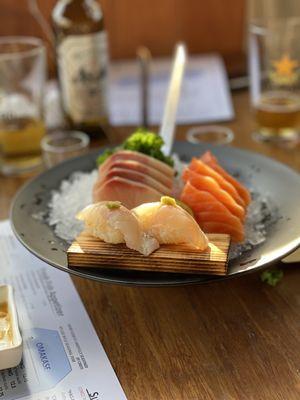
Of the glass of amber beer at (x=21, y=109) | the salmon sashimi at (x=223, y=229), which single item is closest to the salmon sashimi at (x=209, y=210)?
the salmon sashimi at (x=223, y=229)

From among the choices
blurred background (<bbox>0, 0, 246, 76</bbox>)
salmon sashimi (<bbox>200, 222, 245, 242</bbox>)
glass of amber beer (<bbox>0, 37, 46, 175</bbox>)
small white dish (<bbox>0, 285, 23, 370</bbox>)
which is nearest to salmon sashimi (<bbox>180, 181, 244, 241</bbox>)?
salmon sashimi (<bbox>200, 222, 245, 242</bbox>)

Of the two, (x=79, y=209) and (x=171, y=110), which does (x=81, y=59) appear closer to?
(x=171, y=110)

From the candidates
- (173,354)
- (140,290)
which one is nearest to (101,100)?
(140,290)

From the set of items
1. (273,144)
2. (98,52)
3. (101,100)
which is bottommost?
(273,144)

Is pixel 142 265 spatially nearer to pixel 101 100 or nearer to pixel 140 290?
pixel 140 290

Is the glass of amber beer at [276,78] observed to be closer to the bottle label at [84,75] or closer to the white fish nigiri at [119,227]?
the bottle label at [84,75]
